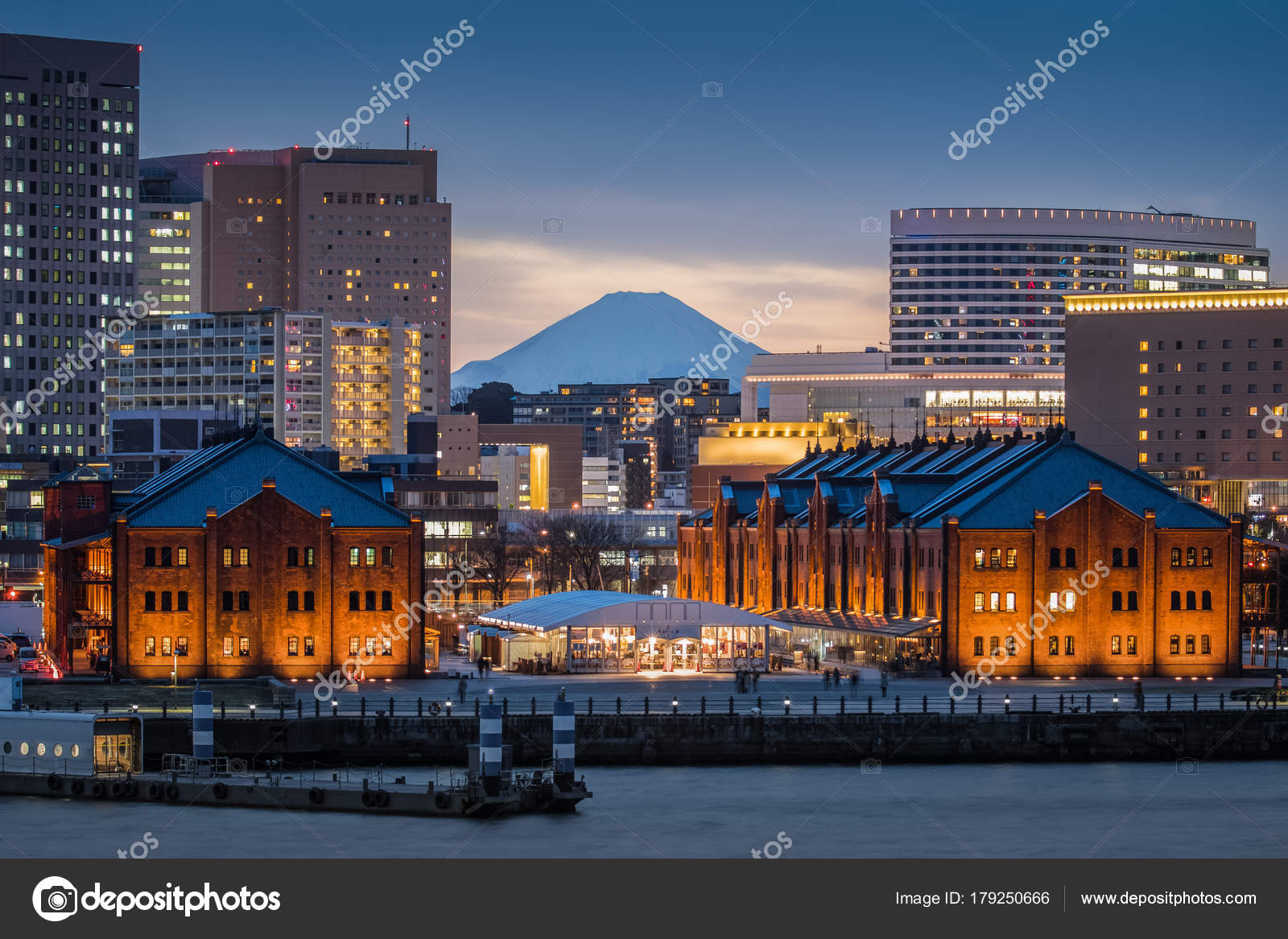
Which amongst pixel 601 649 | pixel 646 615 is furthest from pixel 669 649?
pixel 601 649

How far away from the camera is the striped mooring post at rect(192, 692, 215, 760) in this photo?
3346 inches

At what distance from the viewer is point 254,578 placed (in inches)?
4257

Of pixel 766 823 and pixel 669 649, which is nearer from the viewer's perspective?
pixel 766 823

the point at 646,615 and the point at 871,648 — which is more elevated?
the point at 646,615

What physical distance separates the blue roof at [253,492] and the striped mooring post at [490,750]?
3108cm

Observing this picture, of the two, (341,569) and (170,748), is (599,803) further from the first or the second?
(341,569)

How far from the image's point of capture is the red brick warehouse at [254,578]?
10688 cm

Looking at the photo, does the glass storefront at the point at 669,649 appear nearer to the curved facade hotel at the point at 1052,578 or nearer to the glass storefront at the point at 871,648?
the glass storefront at the point at 871,648

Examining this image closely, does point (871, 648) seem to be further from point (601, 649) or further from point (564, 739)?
point (564, 739)
